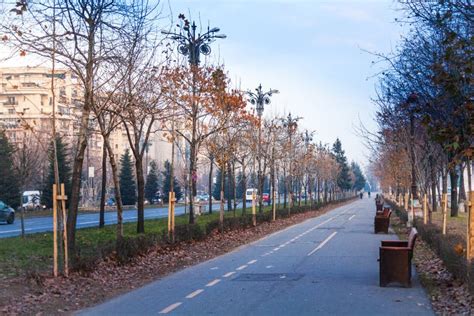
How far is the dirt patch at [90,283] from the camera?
1131 cm

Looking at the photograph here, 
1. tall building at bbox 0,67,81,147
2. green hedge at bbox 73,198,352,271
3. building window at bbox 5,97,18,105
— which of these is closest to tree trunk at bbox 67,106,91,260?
green hedge at bbox 73,198,352,271

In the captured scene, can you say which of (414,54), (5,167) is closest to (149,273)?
(414,54)

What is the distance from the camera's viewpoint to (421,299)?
11.8 metres

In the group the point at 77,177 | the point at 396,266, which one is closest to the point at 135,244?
the point at 77,177

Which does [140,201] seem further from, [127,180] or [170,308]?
[127,180]

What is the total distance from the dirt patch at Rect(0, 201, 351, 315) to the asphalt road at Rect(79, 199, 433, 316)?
506 mm

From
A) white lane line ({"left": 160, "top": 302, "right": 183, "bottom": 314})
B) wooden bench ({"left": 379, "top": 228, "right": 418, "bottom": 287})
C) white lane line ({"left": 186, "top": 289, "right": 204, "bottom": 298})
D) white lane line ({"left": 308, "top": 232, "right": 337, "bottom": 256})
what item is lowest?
white lane line ({"left": 308, "top": 232, "right": 337, "bottom": 256})

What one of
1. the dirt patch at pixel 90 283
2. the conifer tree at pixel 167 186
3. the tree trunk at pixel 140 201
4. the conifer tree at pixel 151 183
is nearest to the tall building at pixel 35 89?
the dirt patch at pixel 90 283

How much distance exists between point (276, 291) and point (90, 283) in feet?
12.7

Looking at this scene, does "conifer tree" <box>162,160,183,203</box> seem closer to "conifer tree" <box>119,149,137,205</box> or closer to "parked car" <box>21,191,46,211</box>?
"conifer tree" <box>119,149,137,205</box>

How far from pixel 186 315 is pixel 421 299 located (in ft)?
14.1

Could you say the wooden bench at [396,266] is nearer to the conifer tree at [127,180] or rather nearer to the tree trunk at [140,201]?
the tree trunk at [140,201]

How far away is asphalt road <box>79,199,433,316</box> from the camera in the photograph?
10.8 m

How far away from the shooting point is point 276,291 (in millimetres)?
12891
